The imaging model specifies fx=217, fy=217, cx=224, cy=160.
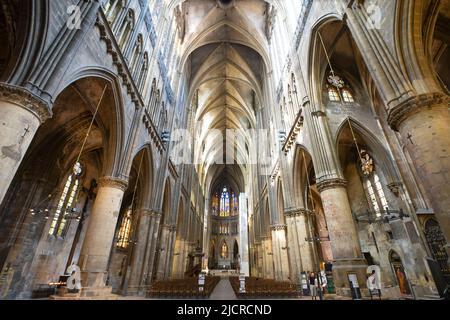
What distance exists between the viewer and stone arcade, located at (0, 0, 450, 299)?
5.49m

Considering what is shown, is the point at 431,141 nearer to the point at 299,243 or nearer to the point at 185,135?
the point at 299,243

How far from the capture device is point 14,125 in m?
4.77

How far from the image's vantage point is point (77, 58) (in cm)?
682

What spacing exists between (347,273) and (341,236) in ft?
4.32

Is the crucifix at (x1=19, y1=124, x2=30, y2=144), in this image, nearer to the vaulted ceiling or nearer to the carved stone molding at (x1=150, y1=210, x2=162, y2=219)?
the carved stone molding at (x1=150, y1=210, x2=162, y2=219)

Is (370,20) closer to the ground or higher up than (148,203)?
higher up

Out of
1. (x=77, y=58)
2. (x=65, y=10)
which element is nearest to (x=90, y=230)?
(x=77, y=58)

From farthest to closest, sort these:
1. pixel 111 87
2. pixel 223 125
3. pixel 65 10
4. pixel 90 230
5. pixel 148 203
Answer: pixel 223 125 → pixel 148 203 → pixel 111 87 → pixel 90 230 → pixel 65 10

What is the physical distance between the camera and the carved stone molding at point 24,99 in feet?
15.7

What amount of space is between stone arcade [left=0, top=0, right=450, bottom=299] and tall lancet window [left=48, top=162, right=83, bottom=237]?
4.2 inches

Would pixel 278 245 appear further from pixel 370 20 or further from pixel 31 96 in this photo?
pixel 31 96

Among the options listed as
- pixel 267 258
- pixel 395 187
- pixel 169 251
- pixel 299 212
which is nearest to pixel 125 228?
pixel 169 251
